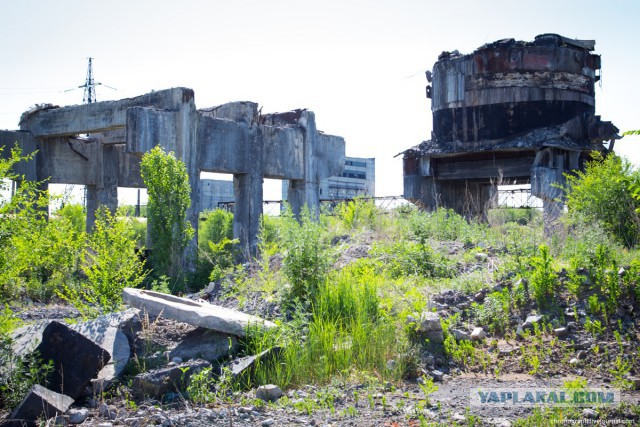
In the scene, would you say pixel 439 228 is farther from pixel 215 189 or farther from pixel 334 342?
pixel 215 189

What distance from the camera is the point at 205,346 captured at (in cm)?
657

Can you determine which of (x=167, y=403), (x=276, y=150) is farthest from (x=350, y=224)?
(x=167, y=403)

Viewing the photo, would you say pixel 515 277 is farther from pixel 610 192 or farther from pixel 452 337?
pixel 610 192

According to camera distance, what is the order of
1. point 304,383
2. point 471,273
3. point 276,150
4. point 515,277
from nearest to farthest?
point 304,383 < point 515,277 < point 471,273 < point 276,150

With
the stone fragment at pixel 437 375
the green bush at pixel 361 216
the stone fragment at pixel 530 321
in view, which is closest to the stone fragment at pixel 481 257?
the stone fragment at pixel 530 321

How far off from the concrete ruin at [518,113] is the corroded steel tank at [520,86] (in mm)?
24

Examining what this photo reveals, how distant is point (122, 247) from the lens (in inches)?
318

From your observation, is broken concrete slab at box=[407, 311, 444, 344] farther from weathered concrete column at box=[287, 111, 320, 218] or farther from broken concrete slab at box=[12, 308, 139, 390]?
weathered concrete column at box=[287, 111, 320, 218]

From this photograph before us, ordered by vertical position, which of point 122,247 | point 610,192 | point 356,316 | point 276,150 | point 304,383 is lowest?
point 304,383

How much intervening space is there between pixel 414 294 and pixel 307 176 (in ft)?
27.2

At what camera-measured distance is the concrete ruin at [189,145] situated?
12430 millimetres

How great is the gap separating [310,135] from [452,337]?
9.61m

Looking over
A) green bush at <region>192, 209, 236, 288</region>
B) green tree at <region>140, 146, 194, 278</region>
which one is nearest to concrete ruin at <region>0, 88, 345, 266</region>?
green bush at <region>192, 209, 236, 288</region>

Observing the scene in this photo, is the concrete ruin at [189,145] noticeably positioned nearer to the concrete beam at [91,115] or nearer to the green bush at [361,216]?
the concrete beam at [91,115]
